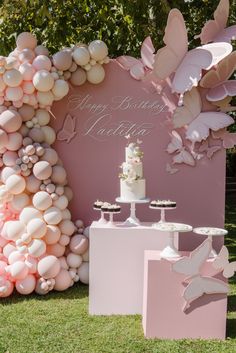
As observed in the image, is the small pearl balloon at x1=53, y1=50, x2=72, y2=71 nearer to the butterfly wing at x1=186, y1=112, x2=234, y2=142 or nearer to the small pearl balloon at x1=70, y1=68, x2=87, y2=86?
the small pearl balloon at x1=70, y1=68, x2=87, y2=86

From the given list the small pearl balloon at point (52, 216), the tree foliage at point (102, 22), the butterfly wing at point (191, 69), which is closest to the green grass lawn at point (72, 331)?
the small pearl balloon at point (52, 216)

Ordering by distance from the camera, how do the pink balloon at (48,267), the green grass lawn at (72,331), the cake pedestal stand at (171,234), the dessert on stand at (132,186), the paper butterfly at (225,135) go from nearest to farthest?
1. the green grass lawn at (72,331)
2. the cake pedestal stand at (171,234)
3. the dessert on stand at (132,186)
4. the pink balloon at (48,267)
5. the paper butterfly at (225,135)

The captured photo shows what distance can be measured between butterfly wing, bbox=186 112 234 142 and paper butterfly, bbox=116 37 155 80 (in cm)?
75

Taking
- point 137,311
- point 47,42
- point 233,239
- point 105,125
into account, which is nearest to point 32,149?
point 105,125

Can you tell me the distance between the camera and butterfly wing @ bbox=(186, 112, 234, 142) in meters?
4.78

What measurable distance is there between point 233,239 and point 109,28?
3.93 meters

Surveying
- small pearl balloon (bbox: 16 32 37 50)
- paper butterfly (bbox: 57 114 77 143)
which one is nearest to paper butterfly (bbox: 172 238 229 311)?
paper butterfly (bbox: 57 114 77 143)

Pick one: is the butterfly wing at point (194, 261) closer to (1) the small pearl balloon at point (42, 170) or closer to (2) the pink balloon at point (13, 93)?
(1) the small pearl balloon at point (42, 170)

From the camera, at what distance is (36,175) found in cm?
471

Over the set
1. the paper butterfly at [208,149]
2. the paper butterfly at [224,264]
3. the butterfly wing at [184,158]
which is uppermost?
the paper butterfly at [208,149]

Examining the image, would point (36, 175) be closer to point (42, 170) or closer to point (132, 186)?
point (42, 170)

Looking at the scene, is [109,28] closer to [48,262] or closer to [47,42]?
[47,42]

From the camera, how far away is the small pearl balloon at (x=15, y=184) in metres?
4.68

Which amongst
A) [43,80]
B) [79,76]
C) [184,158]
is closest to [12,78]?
[43,80]
